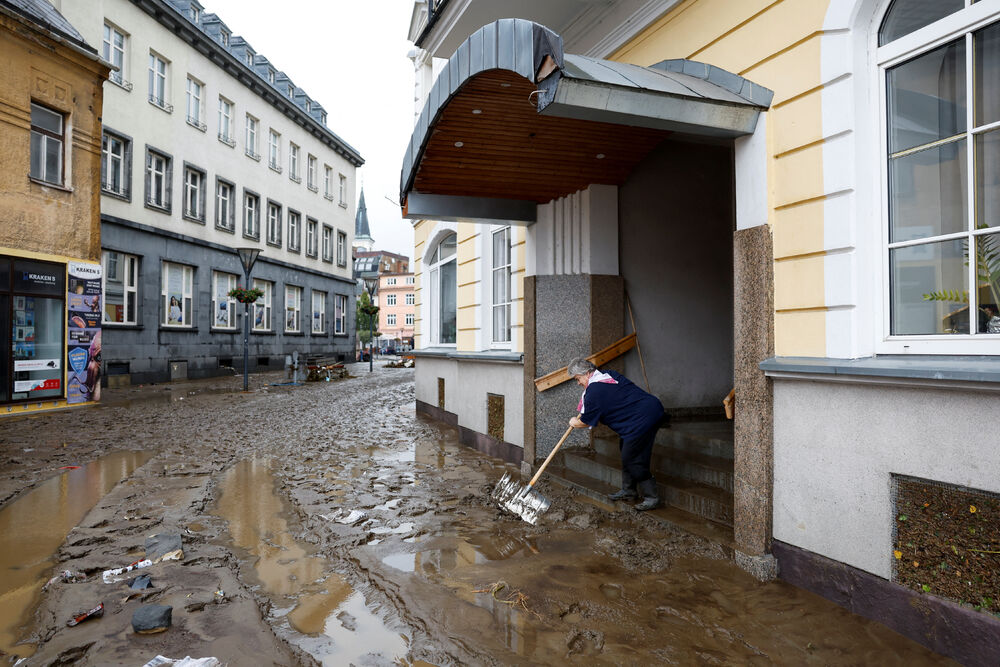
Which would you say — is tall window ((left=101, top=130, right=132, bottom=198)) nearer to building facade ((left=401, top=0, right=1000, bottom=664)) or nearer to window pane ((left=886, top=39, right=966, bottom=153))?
building facade ((left=401, top=0, right=1000, bottom=664))

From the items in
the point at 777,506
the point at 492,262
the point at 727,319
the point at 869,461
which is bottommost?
the point at 777,506

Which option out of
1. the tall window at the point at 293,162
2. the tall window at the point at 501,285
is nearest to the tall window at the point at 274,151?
the tall window at the point at 293,162

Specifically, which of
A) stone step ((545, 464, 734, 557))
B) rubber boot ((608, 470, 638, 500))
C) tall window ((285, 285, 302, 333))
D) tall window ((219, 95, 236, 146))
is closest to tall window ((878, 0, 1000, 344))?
stone step ((545, 464, 734, 557))

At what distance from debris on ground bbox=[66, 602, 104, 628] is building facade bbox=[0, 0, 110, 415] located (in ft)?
38.5

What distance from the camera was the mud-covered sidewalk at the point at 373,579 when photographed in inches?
131

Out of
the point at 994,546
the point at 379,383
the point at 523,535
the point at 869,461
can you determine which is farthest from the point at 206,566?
the point at 379,383

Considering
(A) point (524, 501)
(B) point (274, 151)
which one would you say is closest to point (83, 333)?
(A) point (524, 501)

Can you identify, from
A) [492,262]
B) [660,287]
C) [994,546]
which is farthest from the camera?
[492,262]

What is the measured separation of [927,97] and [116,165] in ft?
73.9

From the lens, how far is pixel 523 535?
5293 mm

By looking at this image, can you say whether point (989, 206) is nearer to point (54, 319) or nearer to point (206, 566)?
point (206, 566)

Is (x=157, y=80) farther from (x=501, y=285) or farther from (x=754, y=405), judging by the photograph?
(x=754, y=405)

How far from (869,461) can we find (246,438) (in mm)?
9359

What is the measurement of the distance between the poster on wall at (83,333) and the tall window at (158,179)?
25.9 feet
